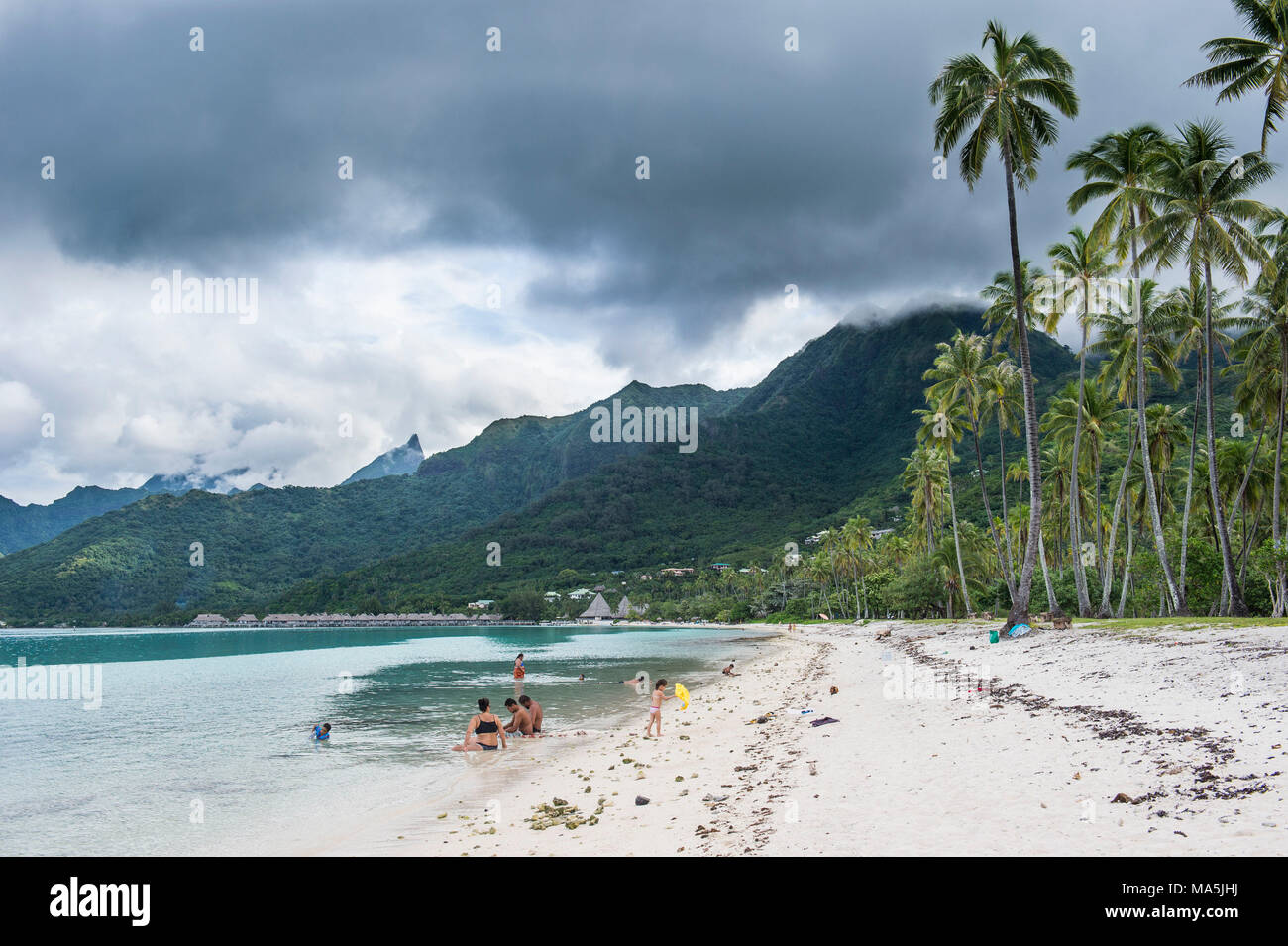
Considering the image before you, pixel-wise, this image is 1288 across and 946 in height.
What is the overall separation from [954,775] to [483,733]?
521 inches

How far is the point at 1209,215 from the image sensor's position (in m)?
25.8

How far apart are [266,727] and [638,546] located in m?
176

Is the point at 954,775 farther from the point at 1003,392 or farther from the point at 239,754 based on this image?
the point at 1003,392

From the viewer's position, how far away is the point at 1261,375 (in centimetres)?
3055

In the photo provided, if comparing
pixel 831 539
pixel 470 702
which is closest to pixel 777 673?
pixel 470 702

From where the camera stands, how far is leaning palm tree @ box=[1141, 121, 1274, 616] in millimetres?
25031

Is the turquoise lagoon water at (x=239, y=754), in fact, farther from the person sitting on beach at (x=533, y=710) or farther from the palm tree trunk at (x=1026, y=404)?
the palm tree trunk at (x=1026, y=404)

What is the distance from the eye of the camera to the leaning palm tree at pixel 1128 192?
27.9 metres

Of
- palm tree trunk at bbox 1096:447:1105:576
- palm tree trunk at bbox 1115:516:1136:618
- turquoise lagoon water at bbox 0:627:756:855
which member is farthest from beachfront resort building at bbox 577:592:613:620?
palm tree trunk at bbox 1115:516:1136:618

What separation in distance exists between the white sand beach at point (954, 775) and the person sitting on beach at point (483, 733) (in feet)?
1.46

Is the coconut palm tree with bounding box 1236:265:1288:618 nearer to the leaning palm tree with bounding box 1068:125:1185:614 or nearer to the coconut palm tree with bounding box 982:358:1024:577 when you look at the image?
the leaning palm tree with bounding box 1068:125:1185:614

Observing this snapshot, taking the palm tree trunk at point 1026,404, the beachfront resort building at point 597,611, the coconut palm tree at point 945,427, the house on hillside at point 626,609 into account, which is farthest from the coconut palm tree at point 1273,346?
the beachfront resort building at point 597,611

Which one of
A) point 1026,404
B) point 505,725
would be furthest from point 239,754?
point 1026,404

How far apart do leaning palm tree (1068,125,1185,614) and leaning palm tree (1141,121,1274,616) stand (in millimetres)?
757
